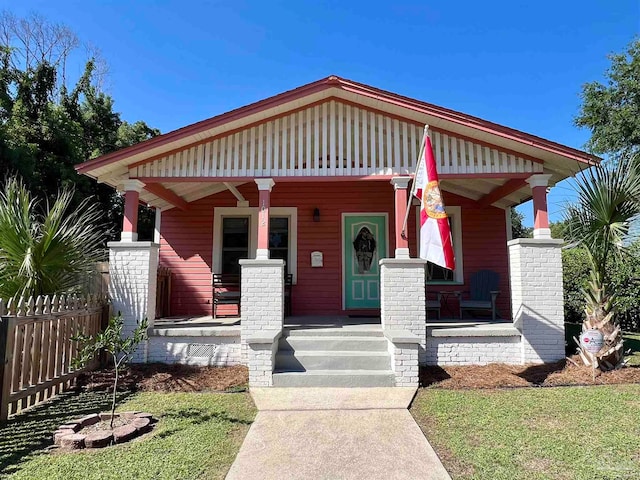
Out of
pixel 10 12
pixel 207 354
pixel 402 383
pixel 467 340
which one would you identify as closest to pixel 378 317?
pixel 467 340

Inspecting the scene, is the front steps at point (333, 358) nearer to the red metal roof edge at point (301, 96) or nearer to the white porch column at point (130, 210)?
the white porch column at point (130, 210)

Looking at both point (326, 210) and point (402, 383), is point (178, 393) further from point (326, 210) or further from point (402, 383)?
point (326, 210)

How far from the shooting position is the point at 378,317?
24.6 feet

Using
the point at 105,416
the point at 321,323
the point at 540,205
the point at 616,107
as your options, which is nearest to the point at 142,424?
the point at 105,416

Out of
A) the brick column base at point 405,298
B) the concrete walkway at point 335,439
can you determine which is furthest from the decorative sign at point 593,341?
the concrete walkway at point 335,439

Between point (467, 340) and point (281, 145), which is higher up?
point (281, 145)

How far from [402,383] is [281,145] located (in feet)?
12.9

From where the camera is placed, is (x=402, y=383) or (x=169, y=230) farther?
(x=169, y=230)

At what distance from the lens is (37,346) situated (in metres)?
4.12

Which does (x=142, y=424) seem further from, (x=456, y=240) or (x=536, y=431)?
(x=456, y=240)

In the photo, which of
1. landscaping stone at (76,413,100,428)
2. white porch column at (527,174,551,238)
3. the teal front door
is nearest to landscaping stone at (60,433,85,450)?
landscaping stone at (76,413,100,428)

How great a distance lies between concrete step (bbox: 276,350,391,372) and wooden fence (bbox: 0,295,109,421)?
2.47 metres

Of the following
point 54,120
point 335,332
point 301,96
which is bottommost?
point 335,332

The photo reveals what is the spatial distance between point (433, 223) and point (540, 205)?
230cm
